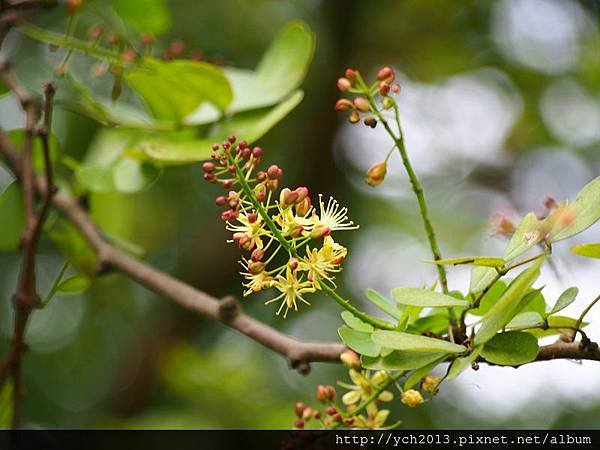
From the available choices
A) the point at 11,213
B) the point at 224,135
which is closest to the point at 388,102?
the point at 224,135

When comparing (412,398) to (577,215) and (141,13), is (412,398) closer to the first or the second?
(577,215)

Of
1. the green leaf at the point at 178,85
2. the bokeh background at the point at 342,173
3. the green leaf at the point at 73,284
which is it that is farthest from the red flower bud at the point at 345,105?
the bokeh background at the point at 342,173

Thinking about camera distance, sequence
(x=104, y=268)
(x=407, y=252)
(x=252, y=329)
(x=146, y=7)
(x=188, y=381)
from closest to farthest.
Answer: (x=252, y=329), (x=104, y=268), (x=146, y=7), (x=188, y=381), (x=407, y=252)

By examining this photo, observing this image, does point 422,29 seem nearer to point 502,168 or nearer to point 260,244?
point 502,168

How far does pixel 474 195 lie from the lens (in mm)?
2363

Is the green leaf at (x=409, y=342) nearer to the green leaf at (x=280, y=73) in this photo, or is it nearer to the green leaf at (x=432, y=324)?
the green leaf at (x=432, y=324)

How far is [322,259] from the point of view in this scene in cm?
66

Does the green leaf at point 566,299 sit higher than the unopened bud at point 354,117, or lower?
lower

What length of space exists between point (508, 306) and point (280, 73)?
0.60m

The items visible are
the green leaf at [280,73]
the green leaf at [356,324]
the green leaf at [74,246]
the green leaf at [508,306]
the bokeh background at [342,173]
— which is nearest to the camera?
the green leaf at [508,306]

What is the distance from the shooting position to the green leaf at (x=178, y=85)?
3.43 feet

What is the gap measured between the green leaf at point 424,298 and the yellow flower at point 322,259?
54mm

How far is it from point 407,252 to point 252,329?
1448 millimetres

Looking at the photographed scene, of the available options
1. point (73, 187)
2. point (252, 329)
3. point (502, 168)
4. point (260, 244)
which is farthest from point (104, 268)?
point (502, 168)
